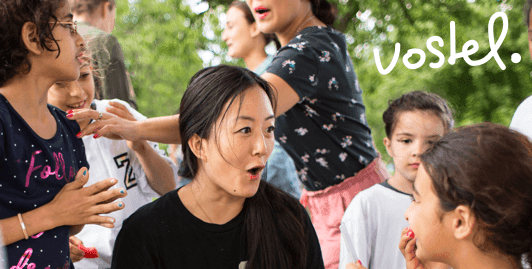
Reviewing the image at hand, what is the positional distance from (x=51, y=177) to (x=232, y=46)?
7.67ft

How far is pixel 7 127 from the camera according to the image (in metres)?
1.36

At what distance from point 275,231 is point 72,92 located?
3.55 ft

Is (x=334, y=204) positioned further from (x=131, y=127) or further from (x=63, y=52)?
(x=63, y=52)

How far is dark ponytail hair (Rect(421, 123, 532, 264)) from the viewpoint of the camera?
128 cm

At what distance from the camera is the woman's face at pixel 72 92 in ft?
6.68

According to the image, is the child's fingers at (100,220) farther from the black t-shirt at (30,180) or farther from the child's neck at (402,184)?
the child's neck at (402,184)

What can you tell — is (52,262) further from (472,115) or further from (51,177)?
(472,115)

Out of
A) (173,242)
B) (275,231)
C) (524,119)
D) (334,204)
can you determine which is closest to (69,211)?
(173,242)

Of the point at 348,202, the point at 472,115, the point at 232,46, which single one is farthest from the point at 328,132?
the point at 472,115

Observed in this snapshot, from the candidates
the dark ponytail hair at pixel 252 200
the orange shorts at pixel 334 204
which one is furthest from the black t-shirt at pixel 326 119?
the dark ponytail hair at pixel 252 200

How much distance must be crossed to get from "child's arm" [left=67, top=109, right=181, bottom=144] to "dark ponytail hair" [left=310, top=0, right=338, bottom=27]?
0.95 metres

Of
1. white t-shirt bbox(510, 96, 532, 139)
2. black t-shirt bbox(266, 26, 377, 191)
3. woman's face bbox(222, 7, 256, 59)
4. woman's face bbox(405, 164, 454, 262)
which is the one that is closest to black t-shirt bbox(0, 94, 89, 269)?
black t-shirt bbox(266, 26, 377, 191)

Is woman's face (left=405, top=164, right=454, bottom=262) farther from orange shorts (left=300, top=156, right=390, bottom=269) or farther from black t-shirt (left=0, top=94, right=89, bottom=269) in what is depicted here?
black t-shirt (left=0, top=94, right=89, bottom=269)

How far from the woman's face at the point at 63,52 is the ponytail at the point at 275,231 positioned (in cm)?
74
